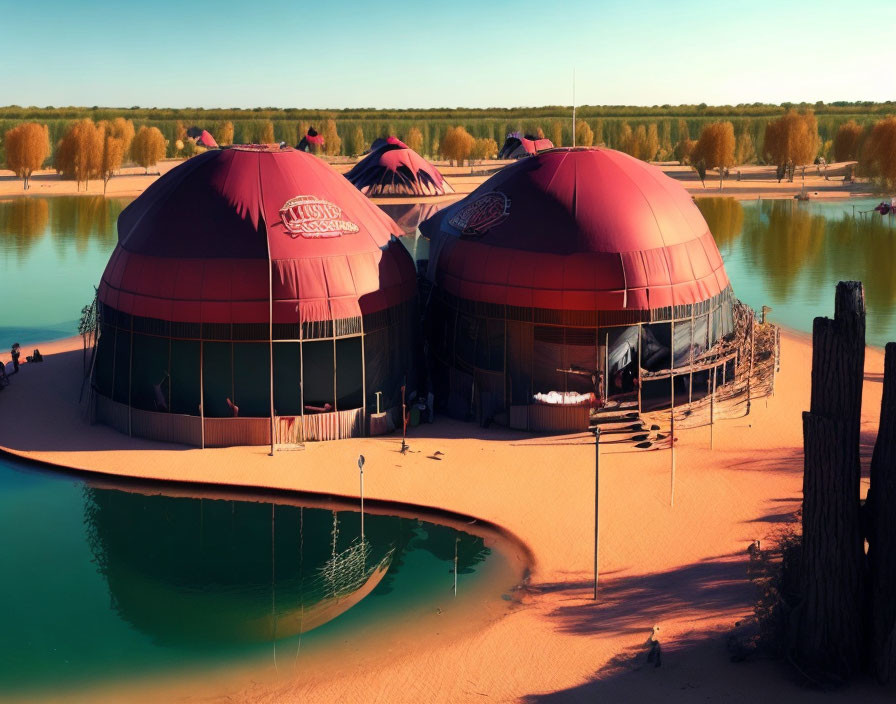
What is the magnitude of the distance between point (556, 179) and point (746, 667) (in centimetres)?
2413

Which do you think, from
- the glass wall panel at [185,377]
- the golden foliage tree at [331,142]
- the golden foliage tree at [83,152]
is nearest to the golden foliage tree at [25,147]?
the golden foliage tree at [83,152]

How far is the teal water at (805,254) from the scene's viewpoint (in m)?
63.8

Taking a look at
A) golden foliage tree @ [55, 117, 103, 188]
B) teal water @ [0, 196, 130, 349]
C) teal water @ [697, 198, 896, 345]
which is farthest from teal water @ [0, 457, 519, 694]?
golden foliage tree @ [55, 117, 103, 188]

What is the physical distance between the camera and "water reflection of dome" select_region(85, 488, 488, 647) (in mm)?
26562

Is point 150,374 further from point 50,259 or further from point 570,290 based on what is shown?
point 50,259

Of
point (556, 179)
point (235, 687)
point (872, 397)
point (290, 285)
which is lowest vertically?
point (235, 687)

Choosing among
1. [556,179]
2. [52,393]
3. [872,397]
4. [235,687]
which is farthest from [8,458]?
[872,397]

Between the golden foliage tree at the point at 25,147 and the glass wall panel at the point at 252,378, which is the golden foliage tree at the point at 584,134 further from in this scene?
the glass wall panel at the point at 252,378

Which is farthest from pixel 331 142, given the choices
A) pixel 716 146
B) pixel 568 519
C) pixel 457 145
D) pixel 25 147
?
pixel 568 519

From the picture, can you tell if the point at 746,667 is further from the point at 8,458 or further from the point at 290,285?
the point at 8,458

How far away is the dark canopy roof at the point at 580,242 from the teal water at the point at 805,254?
1844 centimetres

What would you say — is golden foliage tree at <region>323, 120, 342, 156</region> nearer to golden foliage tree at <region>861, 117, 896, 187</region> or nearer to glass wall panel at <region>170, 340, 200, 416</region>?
golden foliage tree at <region>861, 117, 896, 187</region>

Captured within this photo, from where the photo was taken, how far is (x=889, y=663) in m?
21.6

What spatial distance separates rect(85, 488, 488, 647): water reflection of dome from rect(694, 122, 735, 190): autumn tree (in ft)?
370
